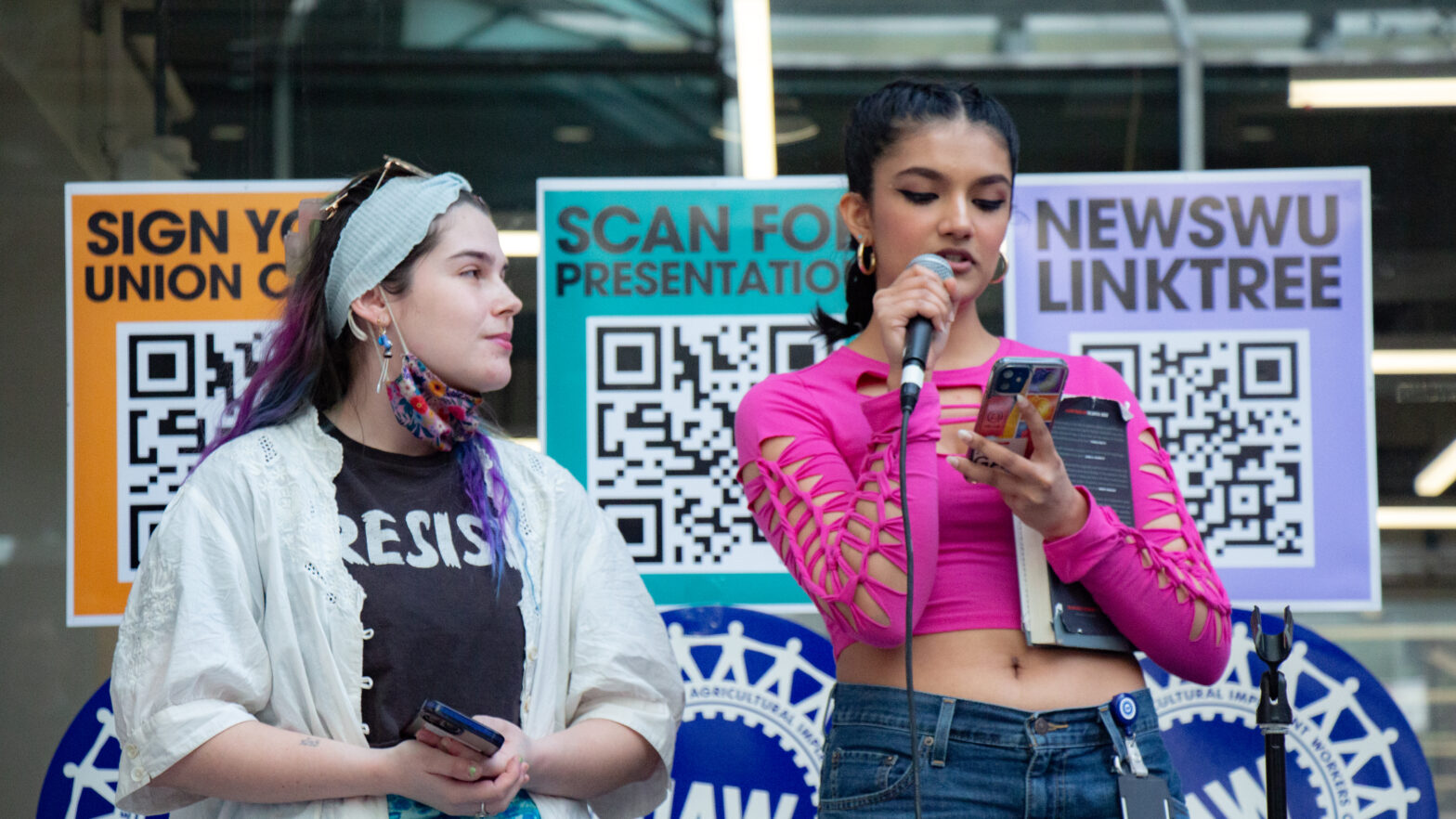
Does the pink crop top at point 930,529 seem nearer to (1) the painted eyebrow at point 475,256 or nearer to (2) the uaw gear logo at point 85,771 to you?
(1) the painted eyebrow at point 475,256

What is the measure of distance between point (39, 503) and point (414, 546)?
5.43ft

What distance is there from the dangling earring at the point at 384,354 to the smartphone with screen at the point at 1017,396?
868 millimetres

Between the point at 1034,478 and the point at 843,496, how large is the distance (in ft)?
0.86

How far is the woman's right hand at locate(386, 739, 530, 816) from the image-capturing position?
5.93ft

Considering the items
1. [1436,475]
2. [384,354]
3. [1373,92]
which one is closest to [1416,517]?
[1436,475]

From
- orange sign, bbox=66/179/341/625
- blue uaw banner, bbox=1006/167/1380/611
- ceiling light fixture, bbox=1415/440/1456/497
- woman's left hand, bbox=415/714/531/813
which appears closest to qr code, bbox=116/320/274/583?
orange sign, bbox=66/179/341/625

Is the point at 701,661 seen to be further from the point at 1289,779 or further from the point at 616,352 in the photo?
the point at 1289,779

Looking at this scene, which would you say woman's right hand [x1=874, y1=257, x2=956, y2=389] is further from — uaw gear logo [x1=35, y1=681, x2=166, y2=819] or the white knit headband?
uaw gear logo [x1=35, y1=681, x2=166, y2=819]

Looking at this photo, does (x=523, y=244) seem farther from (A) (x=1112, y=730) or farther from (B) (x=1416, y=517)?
(B) (x=1416, y=517)

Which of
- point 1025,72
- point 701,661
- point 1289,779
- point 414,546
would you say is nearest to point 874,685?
point 414,546

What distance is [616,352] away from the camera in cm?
329

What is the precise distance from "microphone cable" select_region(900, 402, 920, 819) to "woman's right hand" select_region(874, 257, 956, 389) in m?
0.09

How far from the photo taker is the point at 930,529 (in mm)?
1814

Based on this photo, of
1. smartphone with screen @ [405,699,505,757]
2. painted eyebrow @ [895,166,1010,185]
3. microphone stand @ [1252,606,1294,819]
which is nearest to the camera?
smartphone with screen @ [405,699,505,757]
